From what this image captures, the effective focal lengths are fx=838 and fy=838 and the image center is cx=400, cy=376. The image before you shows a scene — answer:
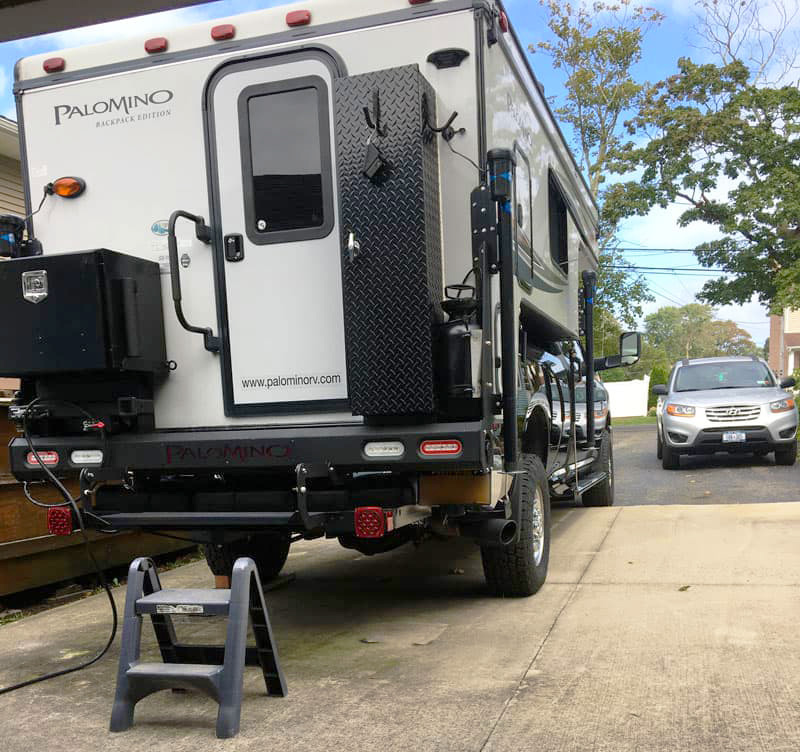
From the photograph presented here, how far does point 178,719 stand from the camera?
11.3 feet

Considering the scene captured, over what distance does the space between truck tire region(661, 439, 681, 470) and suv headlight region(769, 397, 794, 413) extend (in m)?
1.45

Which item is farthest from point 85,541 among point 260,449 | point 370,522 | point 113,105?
point 113,105

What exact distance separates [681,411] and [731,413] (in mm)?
657

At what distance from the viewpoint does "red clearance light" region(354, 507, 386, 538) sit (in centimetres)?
396

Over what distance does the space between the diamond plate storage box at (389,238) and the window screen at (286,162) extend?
29 cm

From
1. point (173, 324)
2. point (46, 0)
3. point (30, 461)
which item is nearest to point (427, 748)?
point (173, 324)

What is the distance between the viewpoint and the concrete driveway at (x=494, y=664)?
3133mm

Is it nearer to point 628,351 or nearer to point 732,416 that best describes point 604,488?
point 628,351

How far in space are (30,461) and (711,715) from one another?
371cm

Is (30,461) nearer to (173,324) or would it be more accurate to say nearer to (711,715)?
(173,324)

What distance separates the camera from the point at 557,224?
6.47 meters

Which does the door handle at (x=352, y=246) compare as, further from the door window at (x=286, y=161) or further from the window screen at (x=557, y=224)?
the window screen at (x=557, y=224)

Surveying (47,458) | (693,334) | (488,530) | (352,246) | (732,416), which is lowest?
(693,334)

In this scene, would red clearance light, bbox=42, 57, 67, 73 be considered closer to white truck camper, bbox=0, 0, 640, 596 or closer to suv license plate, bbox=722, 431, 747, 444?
white truck camper, bbox=0, 0, 640, 596
